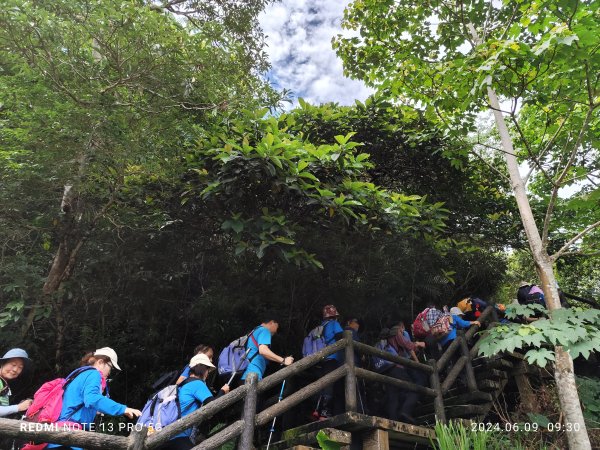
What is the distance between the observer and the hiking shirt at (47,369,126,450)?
3.54 meters

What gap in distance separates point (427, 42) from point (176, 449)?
693 centimetres

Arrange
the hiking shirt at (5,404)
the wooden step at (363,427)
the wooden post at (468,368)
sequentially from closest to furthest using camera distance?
the hiking shirt at (5,404) < the wooden step at (363,427) < the wooden post at (468,368)

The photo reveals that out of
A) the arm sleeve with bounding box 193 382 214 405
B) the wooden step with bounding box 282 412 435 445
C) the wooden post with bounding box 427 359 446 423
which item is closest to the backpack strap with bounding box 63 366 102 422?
the arm sleeve with bounding box 193 382 214 405

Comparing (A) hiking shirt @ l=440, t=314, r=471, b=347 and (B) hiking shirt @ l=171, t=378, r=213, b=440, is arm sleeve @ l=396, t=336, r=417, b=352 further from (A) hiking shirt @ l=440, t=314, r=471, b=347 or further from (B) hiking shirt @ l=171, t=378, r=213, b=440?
(B) hiking shirt @ l=171, t=378, r=213, b=440

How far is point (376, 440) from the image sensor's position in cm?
460

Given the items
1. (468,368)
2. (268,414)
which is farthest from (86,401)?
(468,368)

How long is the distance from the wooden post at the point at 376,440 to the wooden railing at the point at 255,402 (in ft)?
1.27

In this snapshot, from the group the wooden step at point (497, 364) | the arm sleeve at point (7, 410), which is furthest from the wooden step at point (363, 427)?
the arm sleeve at point (7, 410)

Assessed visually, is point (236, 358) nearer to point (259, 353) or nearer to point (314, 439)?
point (259, 353)

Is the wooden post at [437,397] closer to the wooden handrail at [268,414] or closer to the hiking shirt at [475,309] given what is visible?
the wooden handrail at [268,414]

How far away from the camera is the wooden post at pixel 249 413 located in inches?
155

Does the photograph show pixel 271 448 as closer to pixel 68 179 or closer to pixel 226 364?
pixel 226 364

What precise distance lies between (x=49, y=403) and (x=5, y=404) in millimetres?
624

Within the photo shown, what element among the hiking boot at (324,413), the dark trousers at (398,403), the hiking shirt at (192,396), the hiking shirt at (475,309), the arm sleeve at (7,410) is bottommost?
the arm sleeve at (7,410)
